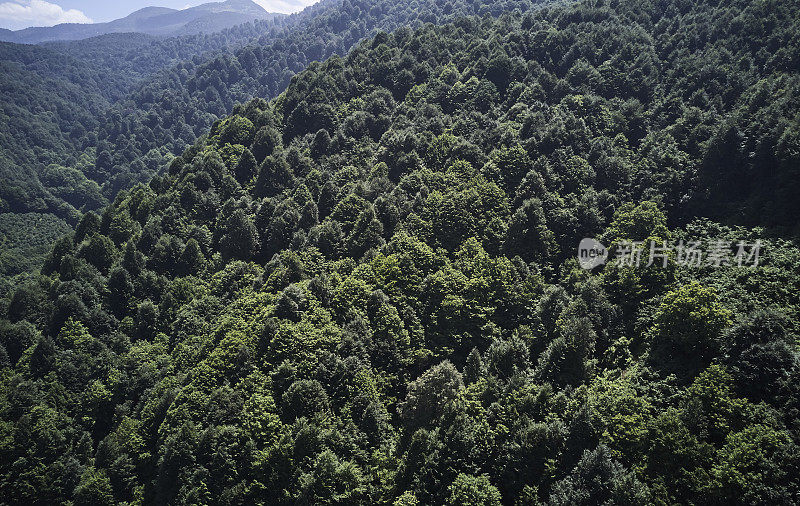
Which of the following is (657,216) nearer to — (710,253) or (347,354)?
(710,253)

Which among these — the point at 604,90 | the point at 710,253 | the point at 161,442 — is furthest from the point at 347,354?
the point at 604,90

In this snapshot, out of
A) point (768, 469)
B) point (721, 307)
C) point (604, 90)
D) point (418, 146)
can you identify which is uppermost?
point (604, 90)

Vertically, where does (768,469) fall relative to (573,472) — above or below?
above

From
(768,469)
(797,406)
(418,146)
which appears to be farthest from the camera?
(418,146)

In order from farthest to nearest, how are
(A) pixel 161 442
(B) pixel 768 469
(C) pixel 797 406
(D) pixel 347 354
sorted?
(D) pixel 347 354 → (A) pixel 161 442 → (C) pixel 797 406 → (B) pixel 768 469

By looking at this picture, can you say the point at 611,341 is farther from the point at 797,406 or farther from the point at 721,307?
the point at 797,406

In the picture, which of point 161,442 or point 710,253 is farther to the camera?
point 710,253
